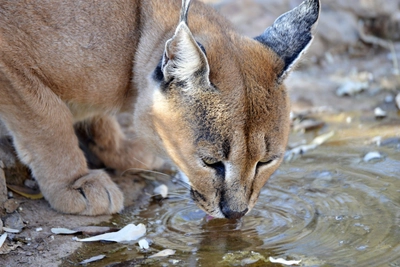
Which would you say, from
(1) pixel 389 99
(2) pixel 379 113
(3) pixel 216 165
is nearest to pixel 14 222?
(3) pixel 216 165

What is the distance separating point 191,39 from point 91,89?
968 millimetres

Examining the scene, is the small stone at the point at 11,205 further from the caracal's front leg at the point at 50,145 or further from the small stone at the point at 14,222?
the caracal's front leg at the point at 50,145

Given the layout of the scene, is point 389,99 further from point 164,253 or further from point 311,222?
point 164,253

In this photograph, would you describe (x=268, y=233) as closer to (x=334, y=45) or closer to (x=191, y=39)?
(x=191, y=39)

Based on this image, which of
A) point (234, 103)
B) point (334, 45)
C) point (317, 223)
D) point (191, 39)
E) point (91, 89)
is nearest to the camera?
point (191, 39)

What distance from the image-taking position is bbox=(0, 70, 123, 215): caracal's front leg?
3756 mm

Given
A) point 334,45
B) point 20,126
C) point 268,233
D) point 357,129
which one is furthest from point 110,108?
point 334,45

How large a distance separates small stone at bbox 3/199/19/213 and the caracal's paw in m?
0.20

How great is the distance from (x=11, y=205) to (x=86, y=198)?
442 mm

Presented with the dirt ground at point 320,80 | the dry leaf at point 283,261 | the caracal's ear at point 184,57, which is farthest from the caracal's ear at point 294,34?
the dry leaf at point 283,261

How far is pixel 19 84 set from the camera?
3.73 m

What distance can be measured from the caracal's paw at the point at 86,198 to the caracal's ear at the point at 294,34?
1.29m

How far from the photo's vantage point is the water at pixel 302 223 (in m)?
3.23

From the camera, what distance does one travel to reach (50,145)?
12.6 feet
